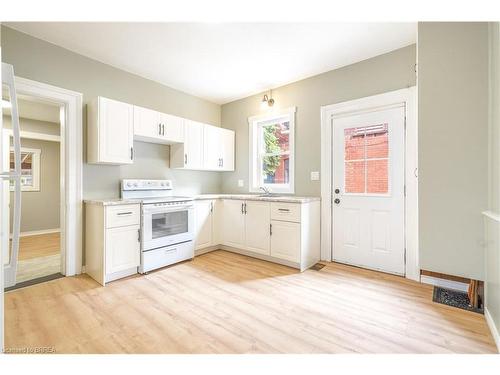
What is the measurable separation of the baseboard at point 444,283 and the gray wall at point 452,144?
23.1 inches

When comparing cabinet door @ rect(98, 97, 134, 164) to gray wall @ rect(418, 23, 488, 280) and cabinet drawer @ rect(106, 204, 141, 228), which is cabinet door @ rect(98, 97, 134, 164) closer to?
cabinet drawer @ rect(106, 204, 141, 228)

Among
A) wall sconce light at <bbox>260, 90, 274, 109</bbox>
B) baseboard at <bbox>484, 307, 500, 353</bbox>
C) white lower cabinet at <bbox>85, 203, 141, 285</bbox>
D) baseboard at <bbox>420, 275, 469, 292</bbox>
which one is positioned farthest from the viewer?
wall sconce light at <bbox>260, 90, 274, 109</bbox>

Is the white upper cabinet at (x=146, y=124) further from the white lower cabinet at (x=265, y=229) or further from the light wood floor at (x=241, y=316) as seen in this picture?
the light wood floor at (x=241, y=316)

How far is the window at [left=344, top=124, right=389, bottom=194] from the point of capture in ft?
9.55

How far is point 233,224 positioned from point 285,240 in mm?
940

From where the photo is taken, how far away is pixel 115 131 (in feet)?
9.38

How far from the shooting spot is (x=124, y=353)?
1486 millimetres

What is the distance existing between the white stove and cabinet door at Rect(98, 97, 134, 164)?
0.42 meters

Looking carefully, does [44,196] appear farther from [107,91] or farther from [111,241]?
[111,241]

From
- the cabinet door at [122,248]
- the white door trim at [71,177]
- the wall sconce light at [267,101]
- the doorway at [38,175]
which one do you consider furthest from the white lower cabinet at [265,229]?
the doorway at [38,175]

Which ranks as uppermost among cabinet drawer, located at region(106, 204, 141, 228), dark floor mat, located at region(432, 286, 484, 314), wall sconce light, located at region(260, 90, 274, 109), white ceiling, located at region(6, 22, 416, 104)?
white ceiling, located at region(6, 22, 416, 104)

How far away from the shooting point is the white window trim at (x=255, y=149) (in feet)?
11.9

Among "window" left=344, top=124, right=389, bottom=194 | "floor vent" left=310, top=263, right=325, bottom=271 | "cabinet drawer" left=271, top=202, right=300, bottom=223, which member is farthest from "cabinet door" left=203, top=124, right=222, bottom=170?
"floor vent" left=310, top=263, right=325, bottom=271

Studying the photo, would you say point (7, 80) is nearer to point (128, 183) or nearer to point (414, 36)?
point (128, 183)
